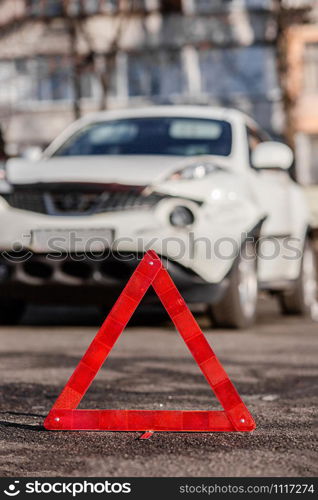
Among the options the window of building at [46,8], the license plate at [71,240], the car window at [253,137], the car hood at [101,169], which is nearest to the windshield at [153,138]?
the car window at [253,137]

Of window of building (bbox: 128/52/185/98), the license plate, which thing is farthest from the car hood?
window of building (bbox: 128/52/185/98)

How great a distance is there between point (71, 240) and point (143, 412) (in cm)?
392

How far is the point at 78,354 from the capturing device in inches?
297

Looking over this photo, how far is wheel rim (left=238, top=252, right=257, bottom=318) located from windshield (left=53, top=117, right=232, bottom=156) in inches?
37.3

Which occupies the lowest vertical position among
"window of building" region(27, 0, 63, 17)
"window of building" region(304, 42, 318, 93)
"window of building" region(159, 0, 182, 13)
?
"window of building" region(304, 42, 318, 93)

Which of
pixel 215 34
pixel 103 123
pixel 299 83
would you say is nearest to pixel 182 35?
pixel 215 34

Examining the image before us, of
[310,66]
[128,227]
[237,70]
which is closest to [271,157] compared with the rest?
[128,227]

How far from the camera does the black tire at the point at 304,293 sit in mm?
10492

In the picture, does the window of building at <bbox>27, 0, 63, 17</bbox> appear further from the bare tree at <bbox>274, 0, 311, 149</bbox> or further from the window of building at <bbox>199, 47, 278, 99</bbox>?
the bare tree at <bbox>274, 0, 311, 149</bbox>

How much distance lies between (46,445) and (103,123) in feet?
19.8

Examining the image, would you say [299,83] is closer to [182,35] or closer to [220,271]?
[182,35]

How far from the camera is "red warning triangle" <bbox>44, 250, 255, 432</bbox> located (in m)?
4.58

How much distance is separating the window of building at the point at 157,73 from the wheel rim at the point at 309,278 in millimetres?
26502

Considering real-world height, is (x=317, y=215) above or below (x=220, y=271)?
below
